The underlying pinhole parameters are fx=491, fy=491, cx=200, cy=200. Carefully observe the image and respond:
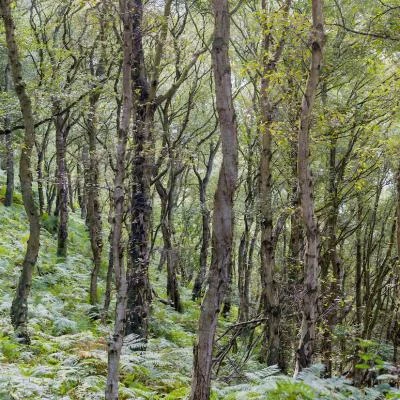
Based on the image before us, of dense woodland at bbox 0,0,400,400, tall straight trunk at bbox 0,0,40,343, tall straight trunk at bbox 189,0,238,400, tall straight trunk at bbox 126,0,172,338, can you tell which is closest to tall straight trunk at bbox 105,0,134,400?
dense woodland at bbox 0,0,400,400

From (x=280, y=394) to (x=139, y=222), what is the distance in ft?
18.4

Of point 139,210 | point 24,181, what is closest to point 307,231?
point 139,210

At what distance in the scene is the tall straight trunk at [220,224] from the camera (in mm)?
4910

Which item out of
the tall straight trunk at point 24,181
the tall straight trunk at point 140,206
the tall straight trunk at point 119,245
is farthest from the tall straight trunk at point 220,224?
the tall straight trunk at point 24,181

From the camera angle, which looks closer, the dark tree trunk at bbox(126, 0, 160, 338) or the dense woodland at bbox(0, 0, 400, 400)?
the dense woodland at bbox(0, 0, 400, 400)

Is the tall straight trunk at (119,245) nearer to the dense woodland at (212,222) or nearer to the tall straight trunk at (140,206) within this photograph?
the dense woodland at (212,222)

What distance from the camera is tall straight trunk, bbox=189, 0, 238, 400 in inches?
193

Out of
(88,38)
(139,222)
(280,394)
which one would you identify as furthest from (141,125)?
(88,38)

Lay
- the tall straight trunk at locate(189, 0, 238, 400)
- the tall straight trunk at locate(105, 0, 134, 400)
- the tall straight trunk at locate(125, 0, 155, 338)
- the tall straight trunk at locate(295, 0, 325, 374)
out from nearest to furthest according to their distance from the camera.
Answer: the tall straight trunk at locate(189, 0, 238, 400)
the tall straight trunk at locate(105, 0, 134, 400)
the tall straight trunk at locate(295, 0, 325, 374)
the tall straight trunk at locate(125, 0, 155, 338)

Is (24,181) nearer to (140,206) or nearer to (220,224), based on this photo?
(140,206)

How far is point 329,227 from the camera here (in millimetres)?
14234

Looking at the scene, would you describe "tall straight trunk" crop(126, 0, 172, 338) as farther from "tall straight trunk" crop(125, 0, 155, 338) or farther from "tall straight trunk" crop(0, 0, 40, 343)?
"tall straight trunk" crop(0, 0, 40, 343)

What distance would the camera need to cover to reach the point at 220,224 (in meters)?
4.94

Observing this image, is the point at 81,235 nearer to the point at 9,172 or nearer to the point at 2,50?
the point at 9,172
